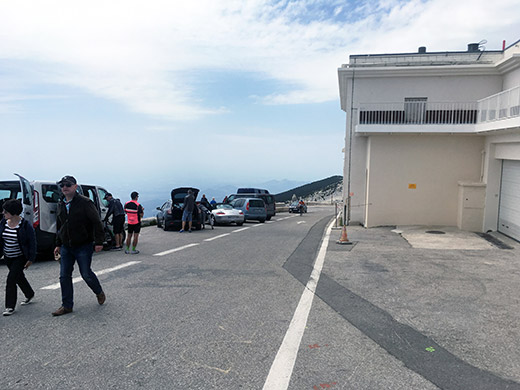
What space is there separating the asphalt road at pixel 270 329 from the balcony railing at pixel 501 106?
6510 millimetres

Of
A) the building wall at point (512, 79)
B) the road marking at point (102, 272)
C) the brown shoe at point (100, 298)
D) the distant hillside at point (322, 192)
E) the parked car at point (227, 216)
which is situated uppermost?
the building wall at point (512, 79)

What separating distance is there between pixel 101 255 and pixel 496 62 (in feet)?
56.3

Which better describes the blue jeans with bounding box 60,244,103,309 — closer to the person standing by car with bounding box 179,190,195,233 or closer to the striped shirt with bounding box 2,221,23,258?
the striped shirt with bounding box 2,221,23,258

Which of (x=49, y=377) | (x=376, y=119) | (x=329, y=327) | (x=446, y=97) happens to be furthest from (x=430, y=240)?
(x=49, y=377)

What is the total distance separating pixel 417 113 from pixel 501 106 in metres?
3.90

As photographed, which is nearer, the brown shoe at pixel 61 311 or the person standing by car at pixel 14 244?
the brown shoe at pixel 61 311

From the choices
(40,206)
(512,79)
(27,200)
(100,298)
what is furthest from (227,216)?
(100,298)

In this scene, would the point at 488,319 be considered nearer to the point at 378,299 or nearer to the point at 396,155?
the point at 378,299

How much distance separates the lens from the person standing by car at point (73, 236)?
5.76 m

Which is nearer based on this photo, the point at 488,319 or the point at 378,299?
the point at 488,319

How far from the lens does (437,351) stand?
464 centimetres

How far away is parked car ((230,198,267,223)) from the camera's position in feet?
80.9

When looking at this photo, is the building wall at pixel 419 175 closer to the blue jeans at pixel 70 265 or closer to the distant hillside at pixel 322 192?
the blue jeans at pixel 70 265

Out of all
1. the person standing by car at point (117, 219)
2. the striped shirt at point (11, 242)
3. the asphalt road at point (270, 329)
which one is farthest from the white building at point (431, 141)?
the striped shirt at point (11, 242)
